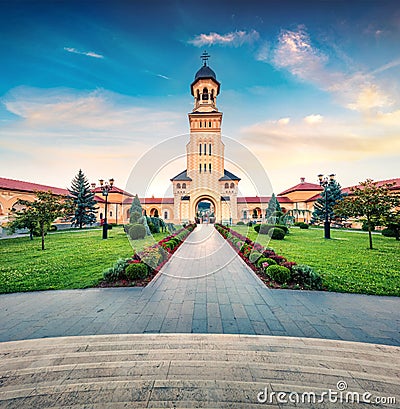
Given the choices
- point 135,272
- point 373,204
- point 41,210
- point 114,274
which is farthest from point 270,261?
point 41,210

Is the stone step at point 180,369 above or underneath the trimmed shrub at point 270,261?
underneath

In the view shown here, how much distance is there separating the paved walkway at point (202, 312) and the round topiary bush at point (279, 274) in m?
0.44

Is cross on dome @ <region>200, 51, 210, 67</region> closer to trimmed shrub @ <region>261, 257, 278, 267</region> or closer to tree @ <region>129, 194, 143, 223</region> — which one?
tree @ <region>129, 194, 143, 223</region>

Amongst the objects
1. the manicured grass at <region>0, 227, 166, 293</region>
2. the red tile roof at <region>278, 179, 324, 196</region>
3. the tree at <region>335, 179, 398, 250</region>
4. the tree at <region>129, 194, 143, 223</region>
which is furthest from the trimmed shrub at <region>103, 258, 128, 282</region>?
the red tile roof at <region>278, 179, 324, 196</region>

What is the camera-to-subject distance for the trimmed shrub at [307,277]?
486 centimetres

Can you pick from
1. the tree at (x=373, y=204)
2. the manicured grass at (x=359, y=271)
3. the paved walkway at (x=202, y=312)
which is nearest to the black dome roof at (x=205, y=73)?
the tree at (x=373, y=204)

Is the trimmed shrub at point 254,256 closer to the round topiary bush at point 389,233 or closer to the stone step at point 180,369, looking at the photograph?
the stone step at point 180,369

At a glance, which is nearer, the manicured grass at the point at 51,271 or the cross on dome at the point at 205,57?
the manicured grass at the point at 51,271

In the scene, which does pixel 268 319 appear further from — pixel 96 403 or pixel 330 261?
pixel 330 261

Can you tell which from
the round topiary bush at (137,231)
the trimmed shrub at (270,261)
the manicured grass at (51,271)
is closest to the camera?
the manicured grass at (51,271)

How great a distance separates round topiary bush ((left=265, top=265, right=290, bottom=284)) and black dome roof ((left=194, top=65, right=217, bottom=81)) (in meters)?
35.6

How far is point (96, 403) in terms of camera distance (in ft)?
6.03

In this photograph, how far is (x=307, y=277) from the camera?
196 inches

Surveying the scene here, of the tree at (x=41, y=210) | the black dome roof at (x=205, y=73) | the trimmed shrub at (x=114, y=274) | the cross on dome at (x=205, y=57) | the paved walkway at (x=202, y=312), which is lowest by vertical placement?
the paved walkway at (x=202, y=312)
